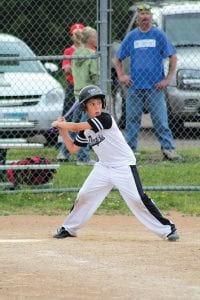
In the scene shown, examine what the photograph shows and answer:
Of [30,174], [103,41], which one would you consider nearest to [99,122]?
[103,41]

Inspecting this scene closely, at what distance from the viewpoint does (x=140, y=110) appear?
12.0 metres

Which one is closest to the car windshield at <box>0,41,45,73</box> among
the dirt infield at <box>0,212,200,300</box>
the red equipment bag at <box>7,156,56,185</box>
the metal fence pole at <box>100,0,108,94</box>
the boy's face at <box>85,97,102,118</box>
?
the red equipment bag at <box>7,156,56,185</box>

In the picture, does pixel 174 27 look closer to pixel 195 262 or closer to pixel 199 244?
pixel 199 244

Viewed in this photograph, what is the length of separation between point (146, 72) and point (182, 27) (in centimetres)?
301

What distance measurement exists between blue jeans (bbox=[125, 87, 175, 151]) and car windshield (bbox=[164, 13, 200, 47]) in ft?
8.07

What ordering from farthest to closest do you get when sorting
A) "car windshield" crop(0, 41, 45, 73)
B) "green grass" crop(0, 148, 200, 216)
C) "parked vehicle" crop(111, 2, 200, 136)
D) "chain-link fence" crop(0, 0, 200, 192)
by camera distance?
"car windshield" crop(0, 41, 45, 73)
"parked vehicle" crop(111, 2, 200, 136)
"chain-link fence" crop(0, 0, 200, 192)
"green grass" crop(0, 148, 200, 216)

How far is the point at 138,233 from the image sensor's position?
9.41 m

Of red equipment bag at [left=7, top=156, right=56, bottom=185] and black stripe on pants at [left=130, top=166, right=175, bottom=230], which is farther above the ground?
black stripe on pants at [left=130, top=166, right=175, bottom=230]

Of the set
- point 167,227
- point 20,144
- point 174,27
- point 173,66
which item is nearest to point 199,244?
point 167,227

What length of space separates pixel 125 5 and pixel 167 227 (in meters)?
6.62

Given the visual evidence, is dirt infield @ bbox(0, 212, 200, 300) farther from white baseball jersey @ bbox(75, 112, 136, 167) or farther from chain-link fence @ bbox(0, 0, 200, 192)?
chain-link fence @ bbox(0, 0, 200, 192)

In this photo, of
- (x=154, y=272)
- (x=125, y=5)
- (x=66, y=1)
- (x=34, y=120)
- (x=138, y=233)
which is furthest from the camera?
(x=125, y=5)

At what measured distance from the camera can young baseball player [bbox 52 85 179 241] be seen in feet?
27.9

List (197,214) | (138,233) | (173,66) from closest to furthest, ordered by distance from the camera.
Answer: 1. (138,233)
2. (197,214)
3. (173,66)
